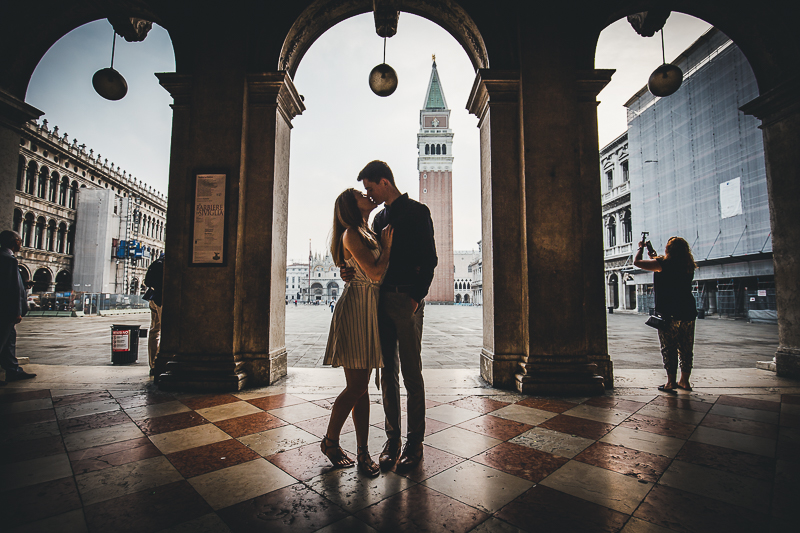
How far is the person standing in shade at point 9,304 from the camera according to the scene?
4242 millimetres

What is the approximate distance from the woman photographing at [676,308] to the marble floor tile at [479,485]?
2979mm

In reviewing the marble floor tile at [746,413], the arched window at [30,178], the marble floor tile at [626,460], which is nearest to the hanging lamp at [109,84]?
the marble floor tile at [626,460]

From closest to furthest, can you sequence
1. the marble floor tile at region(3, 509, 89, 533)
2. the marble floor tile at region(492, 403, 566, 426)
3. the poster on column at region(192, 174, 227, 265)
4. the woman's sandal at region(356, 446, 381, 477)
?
1. the marble floor tile at region(3, 509, 89, 533)
2. the woman's sandal at region(356, 446, 381, 477)
3. the marble floor tile at region(492, 403, 566, 426)
4. the poster on column at region(192, 174, 227, 265)

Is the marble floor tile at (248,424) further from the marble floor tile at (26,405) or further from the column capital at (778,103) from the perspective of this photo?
the column capital at (778,103)

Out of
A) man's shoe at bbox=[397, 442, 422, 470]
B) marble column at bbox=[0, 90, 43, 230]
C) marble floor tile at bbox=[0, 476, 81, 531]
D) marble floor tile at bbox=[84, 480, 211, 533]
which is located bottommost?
marble floor tile at bbox=[84, 480, 211, 533]

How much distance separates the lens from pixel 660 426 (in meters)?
2.89

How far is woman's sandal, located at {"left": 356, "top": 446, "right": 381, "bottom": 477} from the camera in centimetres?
210

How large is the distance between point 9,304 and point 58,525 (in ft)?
13.5

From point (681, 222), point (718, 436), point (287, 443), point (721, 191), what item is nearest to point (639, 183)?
point (681, 222)

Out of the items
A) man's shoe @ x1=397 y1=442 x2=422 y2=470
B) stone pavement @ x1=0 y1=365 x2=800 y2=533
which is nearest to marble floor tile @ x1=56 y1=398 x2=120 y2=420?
stone pavement @ x1=0 y1=365 x2=800 y2=533

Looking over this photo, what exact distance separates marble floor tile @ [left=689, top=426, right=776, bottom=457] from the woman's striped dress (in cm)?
243

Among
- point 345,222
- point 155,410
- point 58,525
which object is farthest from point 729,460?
point 155,410

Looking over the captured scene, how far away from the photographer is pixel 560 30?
430cm

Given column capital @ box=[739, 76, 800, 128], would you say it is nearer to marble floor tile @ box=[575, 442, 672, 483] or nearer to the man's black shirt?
marble floor tile @ box=[575, 442, 672, 483]
